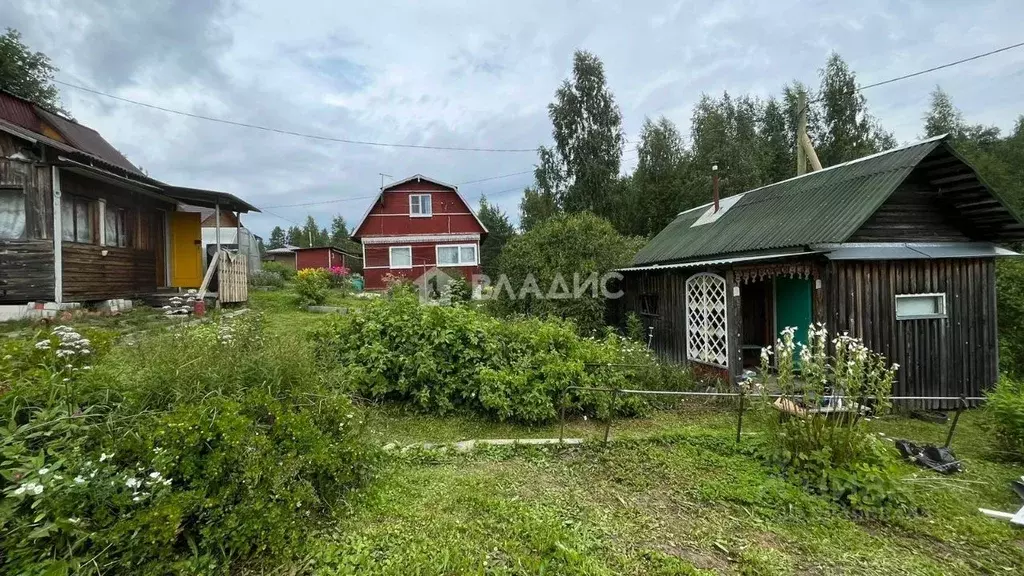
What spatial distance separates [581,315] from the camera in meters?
10.5

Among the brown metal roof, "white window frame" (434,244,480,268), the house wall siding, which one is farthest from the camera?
"white window frame" (434,244,480,268)

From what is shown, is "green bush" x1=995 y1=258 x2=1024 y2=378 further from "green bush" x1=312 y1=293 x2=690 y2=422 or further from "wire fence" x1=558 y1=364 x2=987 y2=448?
"green bush" x1=312 y1=293 x2=690 y2=422

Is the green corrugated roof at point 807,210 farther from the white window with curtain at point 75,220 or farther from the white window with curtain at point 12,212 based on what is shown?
the white window with curtain at point 12,212

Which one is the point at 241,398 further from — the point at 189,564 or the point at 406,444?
the point at 406,444

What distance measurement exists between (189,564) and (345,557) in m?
0.74

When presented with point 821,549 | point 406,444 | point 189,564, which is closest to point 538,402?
point 406,444

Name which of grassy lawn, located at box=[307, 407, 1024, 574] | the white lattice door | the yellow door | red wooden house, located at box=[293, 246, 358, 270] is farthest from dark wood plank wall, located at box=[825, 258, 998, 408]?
red wooden house, located at box=[293, 246, 358, 270]

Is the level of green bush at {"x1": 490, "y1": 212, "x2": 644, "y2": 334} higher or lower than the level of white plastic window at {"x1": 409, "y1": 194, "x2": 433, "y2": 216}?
lower

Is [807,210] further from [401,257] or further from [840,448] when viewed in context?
[401,257]

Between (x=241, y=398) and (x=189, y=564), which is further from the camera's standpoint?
(x=241, y=398)

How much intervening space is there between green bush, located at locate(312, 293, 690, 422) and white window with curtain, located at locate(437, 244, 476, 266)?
14698 millimetres

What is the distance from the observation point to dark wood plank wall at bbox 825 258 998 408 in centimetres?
604

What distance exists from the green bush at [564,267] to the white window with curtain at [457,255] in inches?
361

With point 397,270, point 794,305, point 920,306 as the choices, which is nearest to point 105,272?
point 397,270
